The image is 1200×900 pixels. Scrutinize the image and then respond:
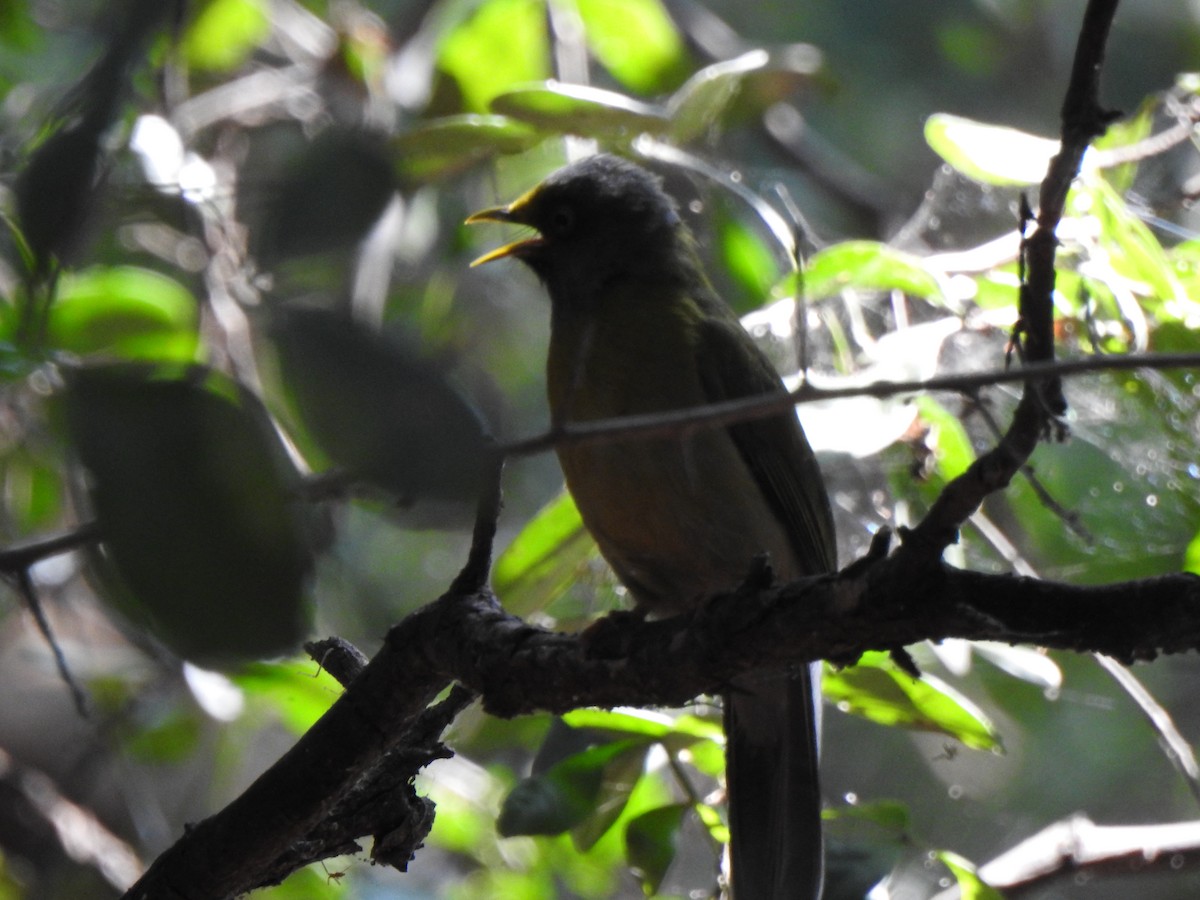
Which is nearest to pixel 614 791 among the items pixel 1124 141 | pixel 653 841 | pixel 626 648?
pixel 653 841

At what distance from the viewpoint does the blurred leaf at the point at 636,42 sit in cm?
533

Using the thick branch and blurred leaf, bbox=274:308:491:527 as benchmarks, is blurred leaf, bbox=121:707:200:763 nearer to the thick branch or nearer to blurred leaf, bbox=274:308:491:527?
the thick branch

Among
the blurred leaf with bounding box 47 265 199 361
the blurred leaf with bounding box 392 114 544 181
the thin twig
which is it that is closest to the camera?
the thin twig

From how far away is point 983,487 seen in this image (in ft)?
5.55

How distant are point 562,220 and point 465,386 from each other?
10.4 feet

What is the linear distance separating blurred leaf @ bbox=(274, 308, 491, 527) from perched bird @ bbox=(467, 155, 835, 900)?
6.85 feet

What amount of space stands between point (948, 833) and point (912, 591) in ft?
17.1

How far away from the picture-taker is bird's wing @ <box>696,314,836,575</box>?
3.52 meters

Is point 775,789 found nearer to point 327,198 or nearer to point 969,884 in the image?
point 969,884

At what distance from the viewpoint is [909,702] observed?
9.86 feet

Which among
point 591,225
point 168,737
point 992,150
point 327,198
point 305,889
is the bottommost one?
point 168,737

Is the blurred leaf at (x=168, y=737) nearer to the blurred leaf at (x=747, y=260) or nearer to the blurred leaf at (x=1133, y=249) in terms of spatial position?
the blurred leaf at (x=747, y=260)

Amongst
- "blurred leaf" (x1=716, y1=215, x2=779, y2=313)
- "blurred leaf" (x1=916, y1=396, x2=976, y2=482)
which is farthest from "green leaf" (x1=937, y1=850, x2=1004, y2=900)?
"blurred leaf" (x1=716, y1=215, x2=779, y2=313)

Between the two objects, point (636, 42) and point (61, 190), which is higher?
point (61, 190)
